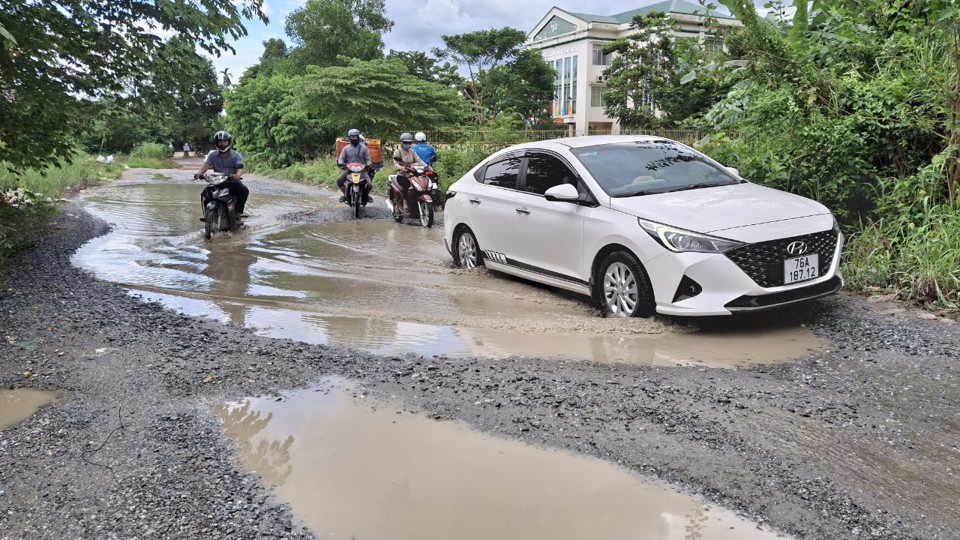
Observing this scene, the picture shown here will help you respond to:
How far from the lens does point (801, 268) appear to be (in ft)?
18.9

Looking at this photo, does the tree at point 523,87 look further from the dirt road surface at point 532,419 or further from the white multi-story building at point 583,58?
the dirt road surface at point 532,419

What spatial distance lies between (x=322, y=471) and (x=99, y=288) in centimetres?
528

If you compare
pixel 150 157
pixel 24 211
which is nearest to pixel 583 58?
pixel 150 157

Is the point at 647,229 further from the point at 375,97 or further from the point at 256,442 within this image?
the point at 375,97

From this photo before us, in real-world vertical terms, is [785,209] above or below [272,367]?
above

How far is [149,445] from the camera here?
388cm

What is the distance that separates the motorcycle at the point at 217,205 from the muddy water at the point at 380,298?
198 millimetres

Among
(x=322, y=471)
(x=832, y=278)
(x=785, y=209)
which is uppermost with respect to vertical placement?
(x=785, y=209)

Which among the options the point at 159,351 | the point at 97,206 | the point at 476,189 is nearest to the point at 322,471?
the point at 159,351

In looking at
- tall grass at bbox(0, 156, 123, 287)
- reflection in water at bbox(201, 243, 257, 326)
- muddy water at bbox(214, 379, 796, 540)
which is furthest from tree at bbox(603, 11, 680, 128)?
muddy water at bbox(214, 379, 796, 540)

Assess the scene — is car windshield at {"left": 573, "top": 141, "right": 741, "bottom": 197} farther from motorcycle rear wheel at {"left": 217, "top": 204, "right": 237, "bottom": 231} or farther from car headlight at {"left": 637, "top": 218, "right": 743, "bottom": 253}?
motorcycle rear wheel at {"left": 217, "top": 204, "right": 237, "bottom": 231}

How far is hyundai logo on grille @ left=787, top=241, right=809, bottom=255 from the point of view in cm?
568

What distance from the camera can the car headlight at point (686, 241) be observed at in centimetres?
555

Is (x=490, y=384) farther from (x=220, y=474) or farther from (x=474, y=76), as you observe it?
(x=474, y=76)
